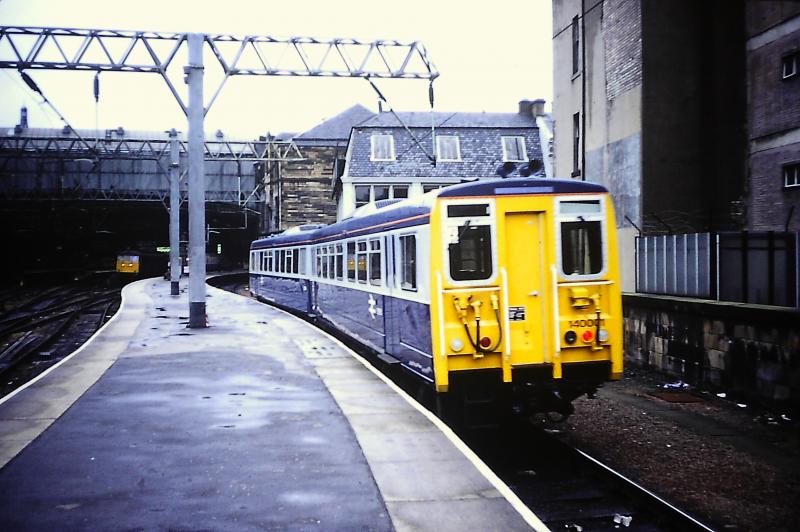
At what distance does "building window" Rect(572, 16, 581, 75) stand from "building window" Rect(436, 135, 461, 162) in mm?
20767

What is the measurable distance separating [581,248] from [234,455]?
4733mm

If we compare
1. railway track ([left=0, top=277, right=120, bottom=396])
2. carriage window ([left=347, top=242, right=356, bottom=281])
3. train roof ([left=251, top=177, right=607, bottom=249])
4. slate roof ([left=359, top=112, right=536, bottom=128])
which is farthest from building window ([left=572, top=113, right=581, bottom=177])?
slate roof ([left=359, top=112, right=536, bottom=128])

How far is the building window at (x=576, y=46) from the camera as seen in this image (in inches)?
850

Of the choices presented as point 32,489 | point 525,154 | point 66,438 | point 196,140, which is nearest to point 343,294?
point 196,140

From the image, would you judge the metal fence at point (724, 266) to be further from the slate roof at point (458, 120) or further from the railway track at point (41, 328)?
the slate roof at point (458, 120)

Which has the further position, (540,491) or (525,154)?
(525,154)

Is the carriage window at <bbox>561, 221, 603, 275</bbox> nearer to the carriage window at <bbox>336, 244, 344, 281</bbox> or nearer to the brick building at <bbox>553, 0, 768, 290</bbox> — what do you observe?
the carriage window at <bbox>336, 244, 344, 281</bbox>

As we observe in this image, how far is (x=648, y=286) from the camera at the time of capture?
630 inches

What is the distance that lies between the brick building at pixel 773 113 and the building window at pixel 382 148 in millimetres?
26554

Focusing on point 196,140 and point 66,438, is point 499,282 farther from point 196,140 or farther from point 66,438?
point 196,140

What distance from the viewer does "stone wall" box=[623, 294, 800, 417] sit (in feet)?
35.7

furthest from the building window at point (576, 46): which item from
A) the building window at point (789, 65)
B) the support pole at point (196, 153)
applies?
the support pole at point (196, 153)

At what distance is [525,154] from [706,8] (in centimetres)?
2492

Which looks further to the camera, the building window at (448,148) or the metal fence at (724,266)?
the building window at (448,148)
